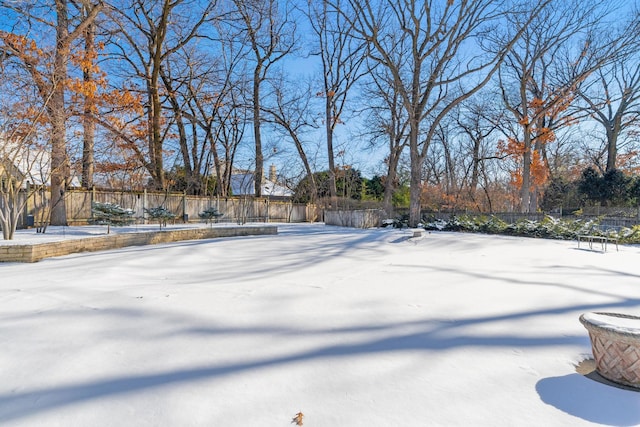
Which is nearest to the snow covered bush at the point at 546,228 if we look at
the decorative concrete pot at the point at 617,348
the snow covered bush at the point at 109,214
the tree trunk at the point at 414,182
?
the tree trunk at the point at 414,182

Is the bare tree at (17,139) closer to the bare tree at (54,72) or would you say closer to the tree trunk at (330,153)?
the bare tree at (54,72)

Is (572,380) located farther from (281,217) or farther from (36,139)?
(281,217)

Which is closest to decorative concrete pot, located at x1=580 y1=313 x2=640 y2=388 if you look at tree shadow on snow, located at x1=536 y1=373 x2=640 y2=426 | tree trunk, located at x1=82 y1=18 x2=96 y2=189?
tree shadow on snow, located at x1=536 y1=373 x2=640 y2=426

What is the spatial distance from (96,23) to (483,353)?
15610 mm

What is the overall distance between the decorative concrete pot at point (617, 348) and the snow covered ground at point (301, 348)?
0.12m

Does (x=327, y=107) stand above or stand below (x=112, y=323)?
above

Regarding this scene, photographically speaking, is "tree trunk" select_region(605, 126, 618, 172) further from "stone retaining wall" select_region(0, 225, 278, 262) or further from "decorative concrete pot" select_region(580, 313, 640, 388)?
"decorative concrete pot" select_region(580, 313, 640, 388)

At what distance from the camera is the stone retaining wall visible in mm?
5668

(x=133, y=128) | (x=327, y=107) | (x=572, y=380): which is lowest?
(x=572, y=380)

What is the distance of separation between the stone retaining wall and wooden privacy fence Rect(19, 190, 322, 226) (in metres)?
3.88

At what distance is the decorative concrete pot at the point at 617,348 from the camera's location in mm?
1885

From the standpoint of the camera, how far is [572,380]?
2.06 metres

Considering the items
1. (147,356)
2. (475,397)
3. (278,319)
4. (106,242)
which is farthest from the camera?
(106,242)

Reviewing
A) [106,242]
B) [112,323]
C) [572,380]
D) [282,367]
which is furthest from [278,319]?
[106,242]
